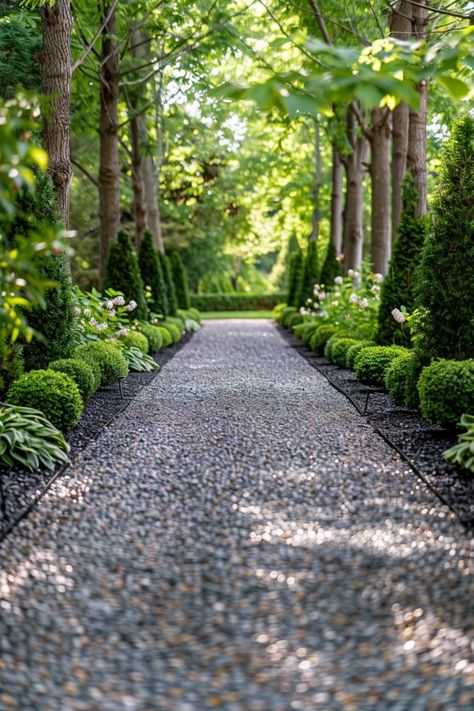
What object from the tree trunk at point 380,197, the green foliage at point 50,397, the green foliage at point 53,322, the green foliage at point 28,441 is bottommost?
the green foliage at point 28,441

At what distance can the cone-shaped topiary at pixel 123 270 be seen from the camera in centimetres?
1356

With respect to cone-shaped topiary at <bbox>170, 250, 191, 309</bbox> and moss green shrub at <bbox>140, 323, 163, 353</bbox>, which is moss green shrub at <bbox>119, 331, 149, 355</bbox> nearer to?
moss green shrub at <bbox>140, 323, 163, 353</bbox>

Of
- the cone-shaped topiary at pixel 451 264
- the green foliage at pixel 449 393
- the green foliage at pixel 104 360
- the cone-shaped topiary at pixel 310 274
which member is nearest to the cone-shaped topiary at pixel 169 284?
the cone-shaped topiary at pixel 310 274

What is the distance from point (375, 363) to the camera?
30.3 ft

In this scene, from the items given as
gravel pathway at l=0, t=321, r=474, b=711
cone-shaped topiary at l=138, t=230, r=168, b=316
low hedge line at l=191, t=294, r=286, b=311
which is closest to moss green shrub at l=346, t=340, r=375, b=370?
gravel pathway at l=0, t=321, r=474, b=711

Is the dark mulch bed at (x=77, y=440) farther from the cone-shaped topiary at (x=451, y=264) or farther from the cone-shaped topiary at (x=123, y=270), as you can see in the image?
the cone-shaped topiary at (x=451, y=264)

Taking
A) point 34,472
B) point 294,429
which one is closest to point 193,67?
point 294,429

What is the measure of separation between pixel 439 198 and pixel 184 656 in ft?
18.5

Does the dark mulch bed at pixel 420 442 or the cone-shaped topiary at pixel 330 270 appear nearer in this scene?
the dark mulch bed at pixel 420 442

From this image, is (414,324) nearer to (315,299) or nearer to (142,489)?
(142,489)

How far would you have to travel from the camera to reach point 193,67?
1452cm

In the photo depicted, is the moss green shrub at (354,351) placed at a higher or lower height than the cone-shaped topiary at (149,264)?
lower

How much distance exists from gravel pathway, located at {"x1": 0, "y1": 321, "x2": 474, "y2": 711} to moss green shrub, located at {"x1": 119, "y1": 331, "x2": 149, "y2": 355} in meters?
5.83

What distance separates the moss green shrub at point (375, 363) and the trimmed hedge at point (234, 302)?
2811cm
